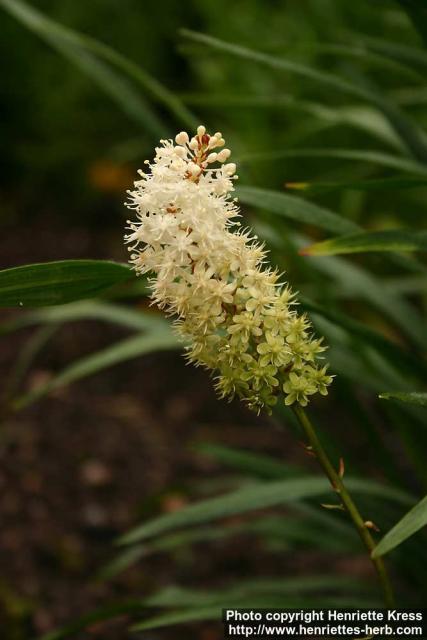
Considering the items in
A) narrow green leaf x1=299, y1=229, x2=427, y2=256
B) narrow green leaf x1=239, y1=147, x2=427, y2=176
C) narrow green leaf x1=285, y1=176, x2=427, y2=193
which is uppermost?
narrow green leaf x1=239, y1=147, x2=427, y2=176

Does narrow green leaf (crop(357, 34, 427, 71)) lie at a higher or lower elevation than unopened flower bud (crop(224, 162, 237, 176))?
higher

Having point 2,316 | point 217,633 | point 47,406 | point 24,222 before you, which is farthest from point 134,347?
point 24,222

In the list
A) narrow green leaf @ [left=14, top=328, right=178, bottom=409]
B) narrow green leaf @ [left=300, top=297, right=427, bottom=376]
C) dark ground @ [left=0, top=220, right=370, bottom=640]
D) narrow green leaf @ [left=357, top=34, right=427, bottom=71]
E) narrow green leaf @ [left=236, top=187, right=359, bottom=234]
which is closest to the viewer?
narrow green leaf @ [left=236, top=187, right=359, bottom=234]

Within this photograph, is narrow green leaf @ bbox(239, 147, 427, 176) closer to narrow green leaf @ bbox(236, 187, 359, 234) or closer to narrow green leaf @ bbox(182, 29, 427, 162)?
narrow green leaf @ bbox(182, 29, 427, 162)

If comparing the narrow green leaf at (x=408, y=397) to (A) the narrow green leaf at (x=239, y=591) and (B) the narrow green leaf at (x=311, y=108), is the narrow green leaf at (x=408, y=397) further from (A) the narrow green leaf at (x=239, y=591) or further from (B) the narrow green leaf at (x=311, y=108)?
(B) the narrow green leaf at (x=311, y=108)

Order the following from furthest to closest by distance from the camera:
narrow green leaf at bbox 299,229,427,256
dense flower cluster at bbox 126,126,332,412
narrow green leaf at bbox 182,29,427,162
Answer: narrow green leaf at bbox 182,29,427,162 < narrow green leaf at bbox 299,229,427,256 < dense flower cluster at bbox 126,126,332,412

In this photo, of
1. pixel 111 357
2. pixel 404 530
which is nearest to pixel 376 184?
pixel 404 530

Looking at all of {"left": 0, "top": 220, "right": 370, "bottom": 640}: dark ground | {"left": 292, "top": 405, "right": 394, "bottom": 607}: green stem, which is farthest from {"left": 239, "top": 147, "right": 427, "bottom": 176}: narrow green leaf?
{"left": 0, "top": 220, "right": 370, "bottom": 640}: dark ground
